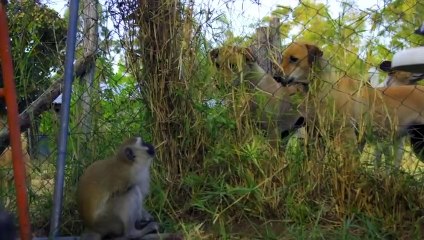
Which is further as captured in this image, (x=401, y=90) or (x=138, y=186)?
(x=401, y=90)

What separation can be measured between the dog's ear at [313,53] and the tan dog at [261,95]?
0.22m

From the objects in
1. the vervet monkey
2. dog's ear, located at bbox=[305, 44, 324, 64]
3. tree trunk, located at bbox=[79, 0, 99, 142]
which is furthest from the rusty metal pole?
dog's ear, located at bbox=[305, 44, 324, 64]

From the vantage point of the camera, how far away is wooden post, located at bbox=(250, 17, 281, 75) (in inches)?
157

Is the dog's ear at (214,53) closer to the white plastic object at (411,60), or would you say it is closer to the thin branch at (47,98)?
the thin branch at (47,98)

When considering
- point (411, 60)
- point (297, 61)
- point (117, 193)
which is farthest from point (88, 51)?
point (411, 60)

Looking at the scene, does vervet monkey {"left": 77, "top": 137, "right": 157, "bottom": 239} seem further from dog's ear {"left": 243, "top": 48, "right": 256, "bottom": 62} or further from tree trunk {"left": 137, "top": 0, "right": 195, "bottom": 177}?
dog's ear {"left": 243, "top": 48, "right": 256, "bottom": 62}

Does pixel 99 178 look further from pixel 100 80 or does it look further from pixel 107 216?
pixel 100 80

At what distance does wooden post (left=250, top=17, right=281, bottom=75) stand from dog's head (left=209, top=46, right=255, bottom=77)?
15 cm

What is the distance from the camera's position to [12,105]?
310 cm

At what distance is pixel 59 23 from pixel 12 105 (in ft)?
5.18

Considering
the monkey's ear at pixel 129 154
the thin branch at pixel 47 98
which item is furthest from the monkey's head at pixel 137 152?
the thin branch at pixel 47 98

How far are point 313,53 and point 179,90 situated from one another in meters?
1.09

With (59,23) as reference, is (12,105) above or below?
below

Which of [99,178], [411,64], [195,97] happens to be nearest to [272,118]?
[195,97]
